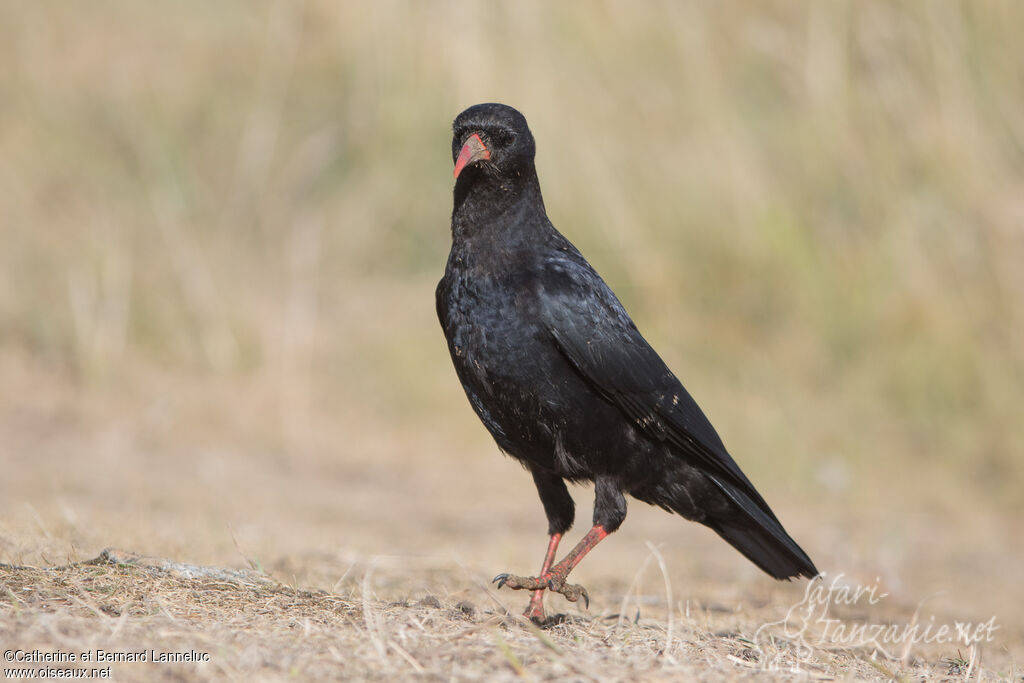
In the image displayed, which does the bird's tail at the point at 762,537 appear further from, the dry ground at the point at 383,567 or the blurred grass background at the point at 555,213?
the blurred grass background at the point at 555,213

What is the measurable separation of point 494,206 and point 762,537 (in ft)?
5.27

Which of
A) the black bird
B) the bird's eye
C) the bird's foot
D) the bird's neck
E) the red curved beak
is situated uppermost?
the bird's eye

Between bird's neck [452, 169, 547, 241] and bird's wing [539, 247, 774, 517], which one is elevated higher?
bird's neck [452, 169, 547, 241]

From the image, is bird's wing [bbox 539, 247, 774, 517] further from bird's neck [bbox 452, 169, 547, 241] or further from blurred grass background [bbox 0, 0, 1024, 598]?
blurred grass background [bbox 0, 0, 1024, 598]

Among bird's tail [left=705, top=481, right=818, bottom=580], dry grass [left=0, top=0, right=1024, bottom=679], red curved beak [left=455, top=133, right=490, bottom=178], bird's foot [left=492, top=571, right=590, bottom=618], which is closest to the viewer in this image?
bird's foot [left=492, top=571, right=590, bottom=618]

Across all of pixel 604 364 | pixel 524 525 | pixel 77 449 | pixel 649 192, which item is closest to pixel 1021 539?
pixel 524 525

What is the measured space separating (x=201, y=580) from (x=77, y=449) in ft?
13.7

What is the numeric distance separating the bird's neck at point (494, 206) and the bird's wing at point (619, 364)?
187 mm

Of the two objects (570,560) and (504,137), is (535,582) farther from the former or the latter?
(504,137)

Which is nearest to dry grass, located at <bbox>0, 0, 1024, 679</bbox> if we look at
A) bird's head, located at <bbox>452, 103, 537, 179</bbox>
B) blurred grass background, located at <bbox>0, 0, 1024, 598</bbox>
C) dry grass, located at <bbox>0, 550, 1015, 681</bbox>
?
blurred grass background, located at <bbox>0, 0, 1024, 598</bbox>

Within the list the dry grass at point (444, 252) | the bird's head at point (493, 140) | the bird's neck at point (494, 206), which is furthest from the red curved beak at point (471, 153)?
the dry grass at point (444, 252)

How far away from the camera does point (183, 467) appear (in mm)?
7004

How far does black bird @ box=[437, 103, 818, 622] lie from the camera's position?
3.62 m

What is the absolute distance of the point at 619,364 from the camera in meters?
3.78
